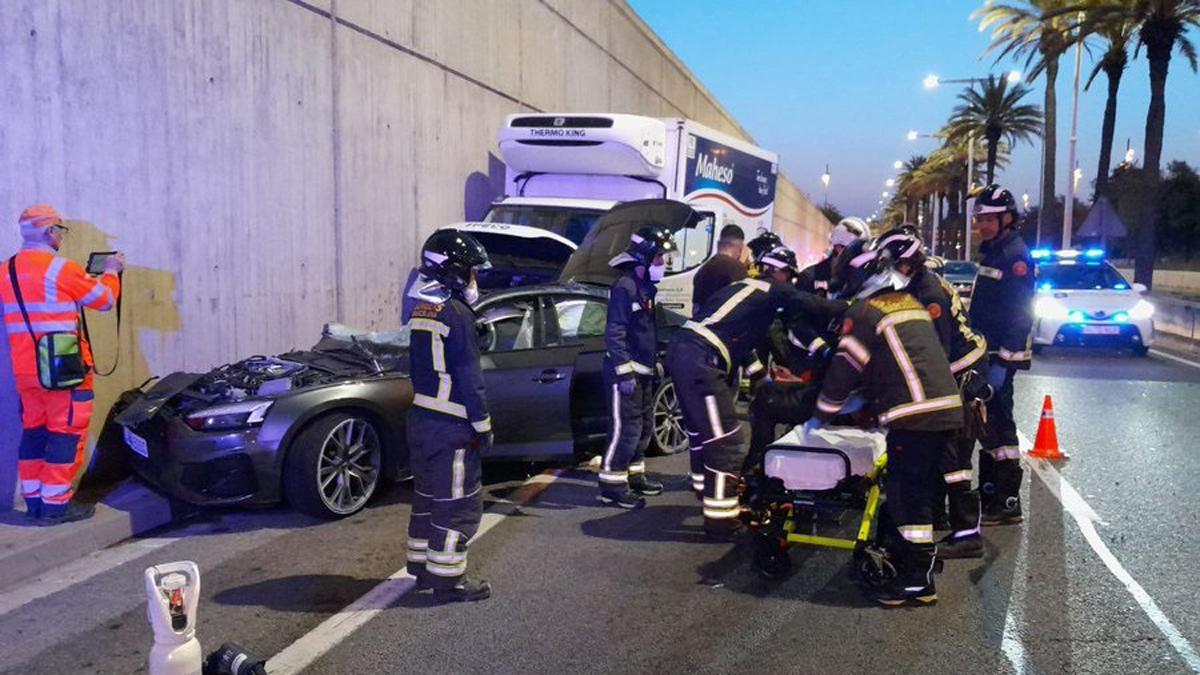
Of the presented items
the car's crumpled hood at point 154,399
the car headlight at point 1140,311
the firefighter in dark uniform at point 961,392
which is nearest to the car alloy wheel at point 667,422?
the firefighter in dark uniform at point 961,392

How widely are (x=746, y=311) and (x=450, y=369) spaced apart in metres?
1.84

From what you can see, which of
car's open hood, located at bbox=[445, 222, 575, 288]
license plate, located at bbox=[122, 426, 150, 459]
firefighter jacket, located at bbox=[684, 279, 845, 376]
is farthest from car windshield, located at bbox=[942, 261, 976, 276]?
license plate, located at bbox=[122, 426, 150, 459]

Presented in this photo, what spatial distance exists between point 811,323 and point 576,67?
15.3m

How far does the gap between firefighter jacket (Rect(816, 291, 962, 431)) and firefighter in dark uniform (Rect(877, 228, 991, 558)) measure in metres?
0.50

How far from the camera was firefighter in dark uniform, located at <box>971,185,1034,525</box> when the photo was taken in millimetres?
6047

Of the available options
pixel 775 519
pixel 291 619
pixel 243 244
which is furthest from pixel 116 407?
pixel 775 519

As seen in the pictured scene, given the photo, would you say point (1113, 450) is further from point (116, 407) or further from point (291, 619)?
point (116, 407)

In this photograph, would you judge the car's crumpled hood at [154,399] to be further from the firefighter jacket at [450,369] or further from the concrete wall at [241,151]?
the firefighter jacket at [450,369]

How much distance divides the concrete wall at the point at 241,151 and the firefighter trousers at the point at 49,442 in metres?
0.53

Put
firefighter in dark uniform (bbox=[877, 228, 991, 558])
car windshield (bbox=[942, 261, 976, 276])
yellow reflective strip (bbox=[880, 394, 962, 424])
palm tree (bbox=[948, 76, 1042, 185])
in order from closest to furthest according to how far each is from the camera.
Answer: yellow reflective strip (bbox=[880, 394, 962, 424])
firefighter in dark uniform (bbox=[877, 228, 991, 558])
car windshield (bbox=[942, 261, 976, 276])
palm tree (bbox=[948, 76, 1042, 185])

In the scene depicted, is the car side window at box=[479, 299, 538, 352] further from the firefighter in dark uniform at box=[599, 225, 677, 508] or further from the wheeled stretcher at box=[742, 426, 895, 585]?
the wheeled stretcher at box=[742, 426, 895, 585]

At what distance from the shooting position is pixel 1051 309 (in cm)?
1483

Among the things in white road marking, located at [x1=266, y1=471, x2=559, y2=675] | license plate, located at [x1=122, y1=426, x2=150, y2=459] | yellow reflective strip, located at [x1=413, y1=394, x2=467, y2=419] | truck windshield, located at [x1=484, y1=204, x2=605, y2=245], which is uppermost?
truck windshield, located at [x1=484, y1=204, x2=605, y2=245]

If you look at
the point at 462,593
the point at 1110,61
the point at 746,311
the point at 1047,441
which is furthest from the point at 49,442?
the point at 1110,61
